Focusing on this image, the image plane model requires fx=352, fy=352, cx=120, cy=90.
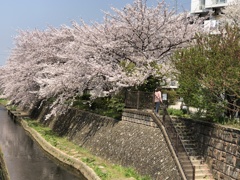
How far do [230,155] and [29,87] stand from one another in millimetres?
24717

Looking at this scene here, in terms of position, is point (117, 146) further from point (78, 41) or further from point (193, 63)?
point (78, 41)

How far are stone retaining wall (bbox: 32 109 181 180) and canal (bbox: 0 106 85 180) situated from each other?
231 centimetres

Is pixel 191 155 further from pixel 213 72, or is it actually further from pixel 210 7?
pixel 210 7

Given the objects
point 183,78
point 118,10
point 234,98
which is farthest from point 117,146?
point 118,10

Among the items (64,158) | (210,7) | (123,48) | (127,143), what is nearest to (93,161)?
(127,143)

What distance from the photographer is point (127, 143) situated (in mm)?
17562

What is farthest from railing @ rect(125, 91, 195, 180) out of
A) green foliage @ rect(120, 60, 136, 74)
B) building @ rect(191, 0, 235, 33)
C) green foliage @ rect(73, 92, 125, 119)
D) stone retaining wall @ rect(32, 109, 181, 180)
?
building @ rect(191, 0, 235, 33)

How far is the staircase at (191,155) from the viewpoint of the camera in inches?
531

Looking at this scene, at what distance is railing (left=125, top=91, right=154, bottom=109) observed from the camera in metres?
17.5

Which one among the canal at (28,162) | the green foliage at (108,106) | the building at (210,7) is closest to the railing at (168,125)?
the green foliage at (108,106)

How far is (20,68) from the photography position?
32281 mm

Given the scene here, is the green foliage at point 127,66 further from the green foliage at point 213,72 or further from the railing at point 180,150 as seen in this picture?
the railing at point 180,150

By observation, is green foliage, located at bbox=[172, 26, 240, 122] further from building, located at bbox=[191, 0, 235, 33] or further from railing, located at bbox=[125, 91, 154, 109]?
building, located at bbox=[191, 0, 235, 33]

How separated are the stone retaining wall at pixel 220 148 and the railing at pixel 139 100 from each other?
3.08 meters
